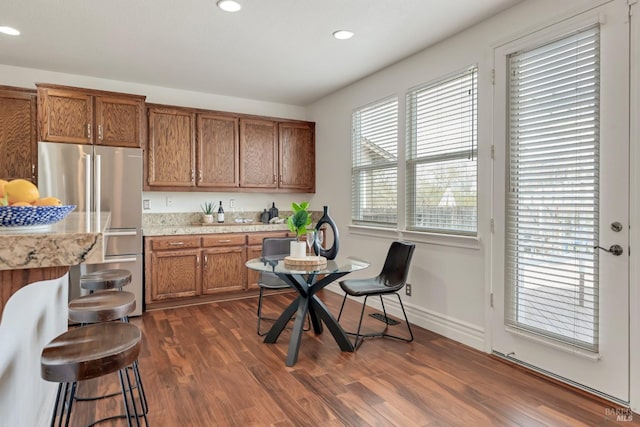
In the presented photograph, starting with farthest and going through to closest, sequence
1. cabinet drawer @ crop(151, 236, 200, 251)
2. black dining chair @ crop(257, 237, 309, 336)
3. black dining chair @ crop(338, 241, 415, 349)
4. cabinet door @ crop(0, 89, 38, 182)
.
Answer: cabinet drawer @ crop(151, 236, 200, 251) < cabinet door @ crop(0, 89, 38, 182) < black dining chair @ crop(257, 237, 309, 336) < black dining chair @ crop(338, 241, 415, 349)

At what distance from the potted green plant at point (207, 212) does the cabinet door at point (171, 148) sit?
450 mm

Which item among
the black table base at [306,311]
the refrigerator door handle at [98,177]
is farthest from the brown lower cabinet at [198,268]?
A: the black table base at [306,311]

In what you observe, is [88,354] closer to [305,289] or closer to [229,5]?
[305,289]

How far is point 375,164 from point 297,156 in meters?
1.48

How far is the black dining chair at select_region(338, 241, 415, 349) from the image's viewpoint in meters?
3.11

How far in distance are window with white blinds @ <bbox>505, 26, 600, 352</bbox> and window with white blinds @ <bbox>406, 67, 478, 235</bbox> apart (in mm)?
378

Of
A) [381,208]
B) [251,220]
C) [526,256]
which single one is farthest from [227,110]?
[526,256]

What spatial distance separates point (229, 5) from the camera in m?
2.67

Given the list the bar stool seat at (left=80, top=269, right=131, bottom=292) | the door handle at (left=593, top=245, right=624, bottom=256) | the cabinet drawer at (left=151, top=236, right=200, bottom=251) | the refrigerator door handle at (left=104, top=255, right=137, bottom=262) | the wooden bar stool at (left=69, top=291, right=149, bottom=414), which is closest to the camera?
the wooden bar stool at (left=69, top=291, right=149, bottom=414)

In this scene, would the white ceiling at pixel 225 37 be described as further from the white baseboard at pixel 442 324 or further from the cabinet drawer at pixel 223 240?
the white baseboard at pixel 442 324

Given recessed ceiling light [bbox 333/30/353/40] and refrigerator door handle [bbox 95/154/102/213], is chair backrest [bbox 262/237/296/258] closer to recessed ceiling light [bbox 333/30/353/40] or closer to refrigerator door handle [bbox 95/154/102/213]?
refrigerator door handle [bbox 95/154/102/213]

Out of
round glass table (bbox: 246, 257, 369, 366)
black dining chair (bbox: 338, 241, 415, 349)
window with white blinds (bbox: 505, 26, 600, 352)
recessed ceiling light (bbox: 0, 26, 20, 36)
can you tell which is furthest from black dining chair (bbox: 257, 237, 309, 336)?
recessed ceiling light (bbox: 0, 26, 20, 36)

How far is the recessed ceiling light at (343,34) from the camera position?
3.13 m

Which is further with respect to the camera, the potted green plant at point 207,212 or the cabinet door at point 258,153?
the cabinet door at point 258,153
